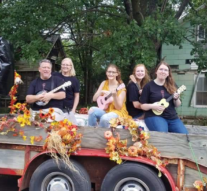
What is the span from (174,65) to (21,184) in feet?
37.2

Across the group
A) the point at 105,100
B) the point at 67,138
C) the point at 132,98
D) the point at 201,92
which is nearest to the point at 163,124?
the point at 132,98

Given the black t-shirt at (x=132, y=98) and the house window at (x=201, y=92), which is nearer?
the black t-shirt at (x=132, y=98)

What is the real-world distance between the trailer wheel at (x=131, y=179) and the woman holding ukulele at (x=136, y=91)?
1343mm

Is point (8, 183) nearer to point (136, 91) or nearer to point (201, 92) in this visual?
point (136, 91)

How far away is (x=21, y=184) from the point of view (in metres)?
3.38

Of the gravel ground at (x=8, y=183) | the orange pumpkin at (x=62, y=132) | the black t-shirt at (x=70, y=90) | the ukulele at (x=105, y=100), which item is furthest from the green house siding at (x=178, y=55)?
the orange pumpkin at (x=62, y=132)

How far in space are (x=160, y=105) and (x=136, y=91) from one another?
680 millimetres

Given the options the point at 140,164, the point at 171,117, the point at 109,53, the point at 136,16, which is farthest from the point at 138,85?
the point at 136,16

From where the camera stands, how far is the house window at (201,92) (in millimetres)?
13352

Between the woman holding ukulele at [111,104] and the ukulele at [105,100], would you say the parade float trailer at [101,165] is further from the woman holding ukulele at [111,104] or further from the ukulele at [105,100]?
the ukulele at [105,100]

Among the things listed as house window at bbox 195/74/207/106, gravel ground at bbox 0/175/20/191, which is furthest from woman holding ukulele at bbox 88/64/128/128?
house window at bbox 195/74/207/106

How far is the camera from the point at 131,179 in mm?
3104

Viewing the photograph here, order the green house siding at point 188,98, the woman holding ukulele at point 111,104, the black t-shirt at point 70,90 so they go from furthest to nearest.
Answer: the green house siding at point 188,98, the black t-shirt at point 70,90, the woman holding ukulele at point 111,104

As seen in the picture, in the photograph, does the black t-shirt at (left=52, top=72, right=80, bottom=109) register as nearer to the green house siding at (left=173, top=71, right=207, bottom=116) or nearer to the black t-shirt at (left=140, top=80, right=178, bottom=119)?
the black t-shirt at (left=140, top=80, right=178, bottom=119)
